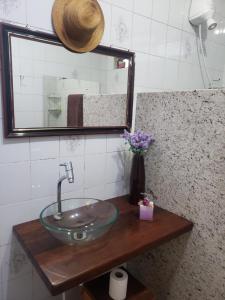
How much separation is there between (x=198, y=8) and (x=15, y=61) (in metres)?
1.24

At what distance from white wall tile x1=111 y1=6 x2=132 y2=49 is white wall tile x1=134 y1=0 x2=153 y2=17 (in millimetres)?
66

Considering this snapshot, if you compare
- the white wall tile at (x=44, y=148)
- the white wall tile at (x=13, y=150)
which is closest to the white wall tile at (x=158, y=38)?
the white wall tile at (x=44, y=148)

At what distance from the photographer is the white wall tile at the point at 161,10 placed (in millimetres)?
1322

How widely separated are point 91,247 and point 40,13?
99 centimetres

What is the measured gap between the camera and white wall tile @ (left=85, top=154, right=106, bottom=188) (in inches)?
48.0

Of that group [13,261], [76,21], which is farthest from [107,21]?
[13,261]

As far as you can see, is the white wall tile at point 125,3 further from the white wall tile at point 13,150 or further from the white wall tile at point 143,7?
the white wall tile at point 13,150

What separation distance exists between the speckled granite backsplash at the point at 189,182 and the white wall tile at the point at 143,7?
18.1 inches

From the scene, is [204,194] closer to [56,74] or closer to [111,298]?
[111,298]

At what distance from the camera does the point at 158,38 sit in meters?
1.38

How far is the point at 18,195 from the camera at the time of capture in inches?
40.0

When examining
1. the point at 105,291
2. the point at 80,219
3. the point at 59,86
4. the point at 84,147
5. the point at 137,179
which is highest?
the point at 59,86

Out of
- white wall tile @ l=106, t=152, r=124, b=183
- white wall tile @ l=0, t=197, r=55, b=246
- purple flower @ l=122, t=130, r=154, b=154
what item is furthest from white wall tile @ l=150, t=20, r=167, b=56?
white wall tile @ l=0, t=197, r=55, b=246

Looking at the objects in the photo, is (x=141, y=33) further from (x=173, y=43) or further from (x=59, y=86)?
(x=59, y=86)
